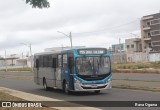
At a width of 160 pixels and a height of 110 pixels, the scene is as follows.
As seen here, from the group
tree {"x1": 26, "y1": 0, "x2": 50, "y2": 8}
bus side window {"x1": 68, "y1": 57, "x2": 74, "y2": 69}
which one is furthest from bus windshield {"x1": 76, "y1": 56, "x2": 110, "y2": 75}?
tree {"x1": 26, "y1": 0, "x2": 50, "y2": 8}

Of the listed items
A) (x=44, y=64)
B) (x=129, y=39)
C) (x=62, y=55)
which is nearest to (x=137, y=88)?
(x=62, y=55)

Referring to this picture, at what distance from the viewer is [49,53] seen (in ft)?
93.9

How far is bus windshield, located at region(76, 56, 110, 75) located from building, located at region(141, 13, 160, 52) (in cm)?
8445

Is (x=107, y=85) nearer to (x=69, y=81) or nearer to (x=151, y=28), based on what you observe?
(x=69, y=81)

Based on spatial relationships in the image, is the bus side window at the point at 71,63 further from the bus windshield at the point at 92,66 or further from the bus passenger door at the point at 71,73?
the bus windshield at the point at 92,66

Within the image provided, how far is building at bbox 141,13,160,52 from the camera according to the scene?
110 meters

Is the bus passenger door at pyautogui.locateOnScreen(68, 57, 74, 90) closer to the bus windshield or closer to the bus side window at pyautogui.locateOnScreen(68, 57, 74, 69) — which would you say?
the bus side window at pyautogui.locateOnScreen(68, 57, 74, 69)

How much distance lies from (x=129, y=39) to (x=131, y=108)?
11590 centimetres

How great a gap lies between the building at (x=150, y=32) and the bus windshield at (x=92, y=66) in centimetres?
8445

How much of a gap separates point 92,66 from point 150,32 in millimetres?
90734

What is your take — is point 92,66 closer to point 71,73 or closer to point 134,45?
point 71,73

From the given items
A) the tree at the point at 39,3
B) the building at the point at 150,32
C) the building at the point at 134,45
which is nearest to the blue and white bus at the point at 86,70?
the tree at the point at 39,3

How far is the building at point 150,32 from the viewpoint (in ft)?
359

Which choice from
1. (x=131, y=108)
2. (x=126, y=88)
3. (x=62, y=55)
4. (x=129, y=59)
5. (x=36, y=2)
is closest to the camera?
(x=131, y=108)
